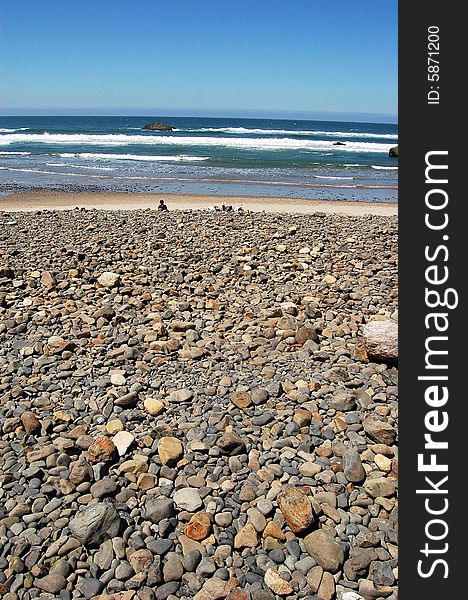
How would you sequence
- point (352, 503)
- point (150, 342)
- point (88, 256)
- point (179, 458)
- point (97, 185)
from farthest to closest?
point (97, 185), point (88, 256), point (150, 342), point (179, 458), point (352, 503)

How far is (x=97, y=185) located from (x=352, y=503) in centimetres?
2027

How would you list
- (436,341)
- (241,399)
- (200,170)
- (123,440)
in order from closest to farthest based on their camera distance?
(436,341)
(123,440)
(241,399)
(200,170)

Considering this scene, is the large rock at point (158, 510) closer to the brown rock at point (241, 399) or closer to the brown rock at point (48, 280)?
the brown rock at point (241, 399)

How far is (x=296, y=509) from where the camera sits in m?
2.50

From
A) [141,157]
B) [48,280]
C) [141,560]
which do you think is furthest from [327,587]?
[141,157]

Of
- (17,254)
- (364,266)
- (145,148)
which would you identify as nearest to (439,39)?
(364,266)

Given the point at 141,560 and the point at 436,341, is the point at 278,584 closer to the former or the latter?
the point at 141,560

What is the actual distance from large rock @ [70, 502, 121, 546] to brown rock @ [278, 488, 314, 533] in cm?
83

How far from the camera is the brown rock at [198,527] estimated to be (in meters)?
2.47

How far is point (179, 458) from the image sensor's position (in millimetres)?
3031

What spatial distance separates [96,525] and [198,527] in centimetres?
50

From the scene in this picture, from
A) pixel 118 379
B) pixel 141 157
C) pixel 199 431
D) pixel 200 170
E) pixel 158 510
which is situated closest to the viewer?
pixel 158 510

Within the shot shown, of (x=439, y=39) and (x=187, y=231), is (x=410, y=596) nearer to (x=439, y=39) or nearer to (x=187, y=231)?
(x=439, y=39)

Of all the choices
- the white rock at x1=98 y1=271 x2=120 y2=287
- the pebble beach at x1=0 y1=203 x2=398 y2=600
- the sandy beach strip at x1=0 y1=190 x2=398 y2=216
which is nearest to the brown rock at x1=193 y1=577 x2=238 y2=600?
the pebble beach at x1=0 y1=203 x2=398 y2=600
